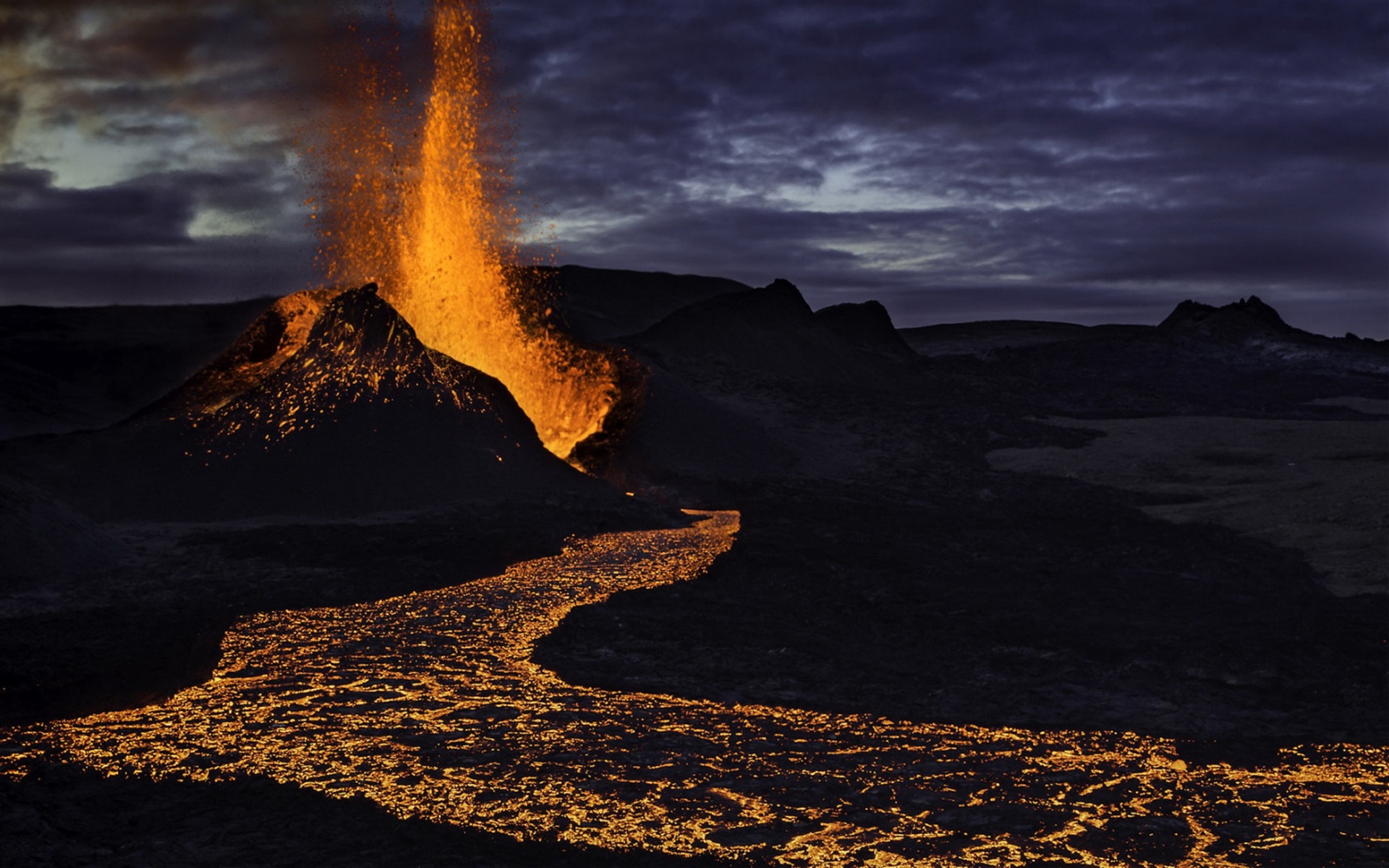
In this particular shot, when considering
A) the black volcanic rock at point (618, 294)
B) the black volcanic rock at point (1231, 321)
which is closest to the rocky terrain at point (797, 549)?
the black volcanic rock at point (618, 294)

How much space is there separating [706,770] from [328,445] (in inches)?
495

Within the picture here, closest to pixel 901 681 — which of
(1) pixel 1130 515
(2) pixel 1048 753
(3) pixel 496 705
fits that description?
(2) pixel 1048 753

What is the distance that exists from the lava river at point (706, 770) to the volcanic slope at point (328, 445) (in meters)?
8.09

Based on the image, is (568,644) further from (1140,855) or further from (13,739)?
(1140,855)

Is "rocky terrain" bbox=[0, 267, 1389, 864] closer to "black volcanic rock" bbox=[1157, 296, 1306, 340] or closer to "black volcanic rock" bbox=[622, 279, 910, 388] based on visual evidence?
"black volcanic rock" bbox=[622, 279, 910, 388]

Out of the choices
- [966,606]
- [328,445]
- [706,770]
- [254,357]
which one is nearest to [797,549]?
[966,606]

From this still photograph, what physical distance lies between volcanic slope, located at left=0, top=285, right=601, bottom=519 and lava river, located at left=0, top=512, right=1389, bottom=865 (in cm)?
809

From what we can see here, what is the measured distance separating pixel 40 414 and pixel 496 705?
131ft

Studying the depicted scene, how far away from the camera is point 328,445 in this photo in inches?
704

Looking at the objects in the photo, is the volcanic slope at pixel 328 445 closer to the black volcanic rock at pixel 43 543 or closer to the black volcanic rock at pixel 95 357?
the black volcanic rock at pixel 43 543

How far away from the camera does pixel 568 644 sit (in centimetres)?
991

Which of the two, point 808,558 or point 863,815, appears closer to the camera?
point 863,815

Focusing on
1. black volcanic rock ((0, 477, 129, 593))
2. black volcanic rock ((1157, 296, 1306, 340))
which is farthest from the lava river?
black volcanic rock ((1157, 296, 1306, 340))

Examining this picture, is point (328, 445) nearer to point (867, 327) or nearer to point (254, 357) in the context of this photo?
→ point (254, 357)
